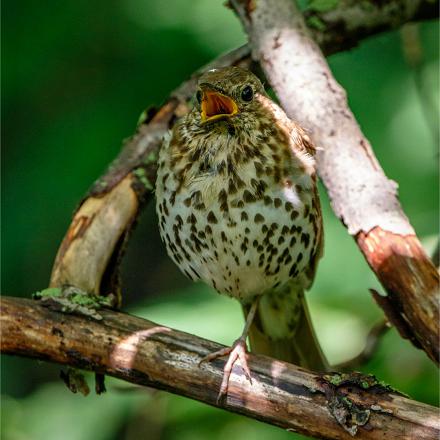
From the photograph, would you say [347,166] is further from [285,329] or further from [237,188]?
[285,329]

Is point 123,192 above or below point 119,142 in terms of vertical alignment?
below

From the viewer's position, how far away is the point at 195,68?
15.6 ft

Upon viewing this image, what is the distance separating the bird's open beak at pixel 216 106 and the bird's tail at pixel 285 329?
85cm

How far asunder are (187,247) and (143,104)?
1.67 meters

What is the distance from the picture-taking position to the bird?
128 inches

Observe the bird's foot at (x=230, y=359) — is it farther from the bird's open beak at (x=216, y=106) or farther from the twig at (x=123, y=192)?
the bird's open beak at (x=216, y=106)

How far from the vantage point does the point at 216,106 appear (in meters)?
3.32

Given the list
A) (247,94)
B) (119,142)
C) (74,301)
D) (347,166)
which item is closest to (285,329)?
(347,166)

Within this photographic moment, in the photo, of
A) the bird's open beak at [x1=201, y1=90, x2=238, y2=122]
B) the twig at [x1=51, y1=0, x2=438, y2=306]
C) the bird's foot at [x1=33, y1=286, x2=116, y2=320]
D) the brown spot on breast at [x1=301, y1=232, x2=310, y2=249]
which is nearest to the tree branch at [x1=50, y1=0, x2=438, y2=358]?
the twig at [x1=51, y1=0, x2=438, y2=306]

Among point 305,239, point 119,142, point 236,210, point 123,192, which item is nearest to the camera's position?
point 236,210

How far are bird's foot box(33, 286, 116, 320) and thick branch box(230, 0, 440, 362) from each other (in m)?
0.91

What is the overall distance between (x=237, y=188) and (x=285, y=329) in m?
0.84

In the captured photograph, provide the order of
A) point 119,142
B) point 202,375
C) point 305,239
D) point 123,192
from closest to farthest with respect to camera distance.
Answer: point 202,375
point 305,239
point 123,192
point 119,142

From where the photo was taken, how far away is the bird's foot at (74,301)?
3.27 m
